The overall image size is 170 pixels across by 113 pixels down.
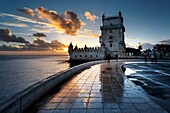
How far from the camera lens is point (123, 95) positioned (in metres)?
5.55

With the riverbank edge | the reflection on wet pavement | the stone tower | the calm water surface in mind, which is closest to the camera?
the riverbank edge

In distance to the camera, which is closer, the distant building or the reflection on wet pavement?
the reflection on wet pavement

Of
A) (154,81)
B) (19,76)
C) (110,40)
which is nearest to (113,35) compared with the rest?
(110,40)

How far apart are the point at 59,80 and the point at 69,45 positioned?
224 ft

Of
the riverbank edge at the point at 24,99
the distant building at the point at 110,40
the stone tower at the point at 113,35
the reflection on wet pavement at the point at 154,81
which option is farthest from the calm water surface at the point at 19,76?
the stone tower at the point at 113,35

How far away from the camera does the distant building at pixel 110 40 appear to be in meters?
61.4

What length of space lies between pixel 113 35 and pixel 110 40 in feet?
9.25

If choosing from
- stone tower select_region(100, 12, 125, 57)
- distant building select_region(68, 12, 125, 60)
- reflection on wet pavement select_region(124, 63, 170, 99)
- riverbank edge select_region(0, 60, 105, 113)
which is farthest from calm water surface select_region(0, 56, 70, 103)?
stone tower select_region(100, 12, 125, 57)

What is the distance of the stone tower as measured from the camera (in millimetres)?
61312

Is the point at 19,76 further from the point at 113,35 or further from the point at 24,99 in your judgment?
the point at 113,35

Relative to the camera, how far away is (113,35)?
62.3m

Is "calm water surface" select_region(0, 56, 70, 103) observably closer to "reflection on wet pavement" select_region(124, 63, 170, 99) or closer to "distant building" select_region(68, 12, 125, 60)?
"reflection on wet pavement" select_region(124, 63, 170, 99)

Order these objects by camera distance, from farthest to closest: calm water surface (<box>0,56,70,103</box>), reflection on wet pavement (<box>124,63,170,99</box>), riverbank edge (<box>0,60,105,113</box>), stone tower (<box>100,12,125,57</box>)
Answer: stone tower (<box>100,12,125,57</box>) < calm water surface (<box>0,56,70,103</box>) < reflection on wet pavement (<box>124,63,170,99</box>) < riverbank edge (<box>0,60,105,113</box>)

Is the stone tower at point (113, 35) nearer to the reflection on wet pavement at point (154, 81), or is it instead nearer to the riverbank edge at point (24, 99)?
the reflection on wet pavement at point (154, 81)
